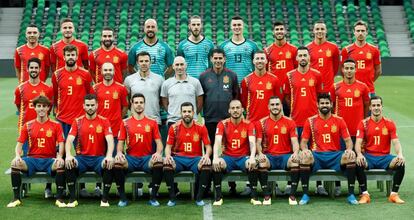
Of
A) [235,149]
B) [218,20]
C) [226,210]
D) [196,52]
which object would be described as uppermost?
[218,20]

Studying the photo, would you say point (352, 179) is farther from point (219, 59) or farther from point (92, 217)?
point (92, 217)

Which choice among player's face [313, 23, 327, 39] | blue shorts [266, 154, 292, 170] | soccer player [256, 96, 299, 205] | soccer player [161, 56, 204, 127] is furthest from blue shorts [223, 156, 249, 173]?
player's face [313, 23, 327, 39]

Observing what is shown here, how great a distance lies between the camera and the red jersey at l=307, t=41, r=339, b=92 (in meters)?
13.4

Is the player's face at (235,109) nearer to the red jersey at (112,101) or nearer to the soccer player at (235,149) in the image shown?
the soccer player at (235,149)

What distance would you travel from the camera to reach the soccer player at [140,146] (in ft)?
38.3

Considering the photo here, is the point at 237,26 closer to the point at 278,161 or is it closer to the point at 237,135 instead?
the point at 237,135

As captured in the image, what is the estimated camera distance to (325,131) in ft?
39.6

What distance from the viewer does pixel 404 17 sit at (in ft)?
138

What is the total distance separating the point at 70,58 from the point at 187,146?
199 centimetres

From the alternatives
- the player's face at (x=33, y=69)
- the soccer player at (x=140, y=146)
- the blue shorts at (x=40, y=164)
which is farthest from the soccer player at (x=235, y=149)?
the player's face at (x=33, y=69)

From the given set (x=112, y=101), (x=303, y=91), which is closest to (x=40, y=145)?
(x=112, y=101)

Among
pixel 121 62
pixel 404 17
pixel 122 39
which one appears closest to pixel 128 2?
pixel 122 39

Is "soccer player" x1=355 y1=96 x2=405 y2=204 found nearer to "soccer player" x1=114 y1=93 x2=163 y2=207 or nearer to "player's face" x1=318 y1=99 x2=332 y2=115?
"player's face" x1=318 y1=99 x2=332 y2=115

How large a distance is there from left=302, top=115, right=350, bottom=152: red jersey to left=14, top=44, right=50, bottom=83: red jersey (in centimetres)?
398
